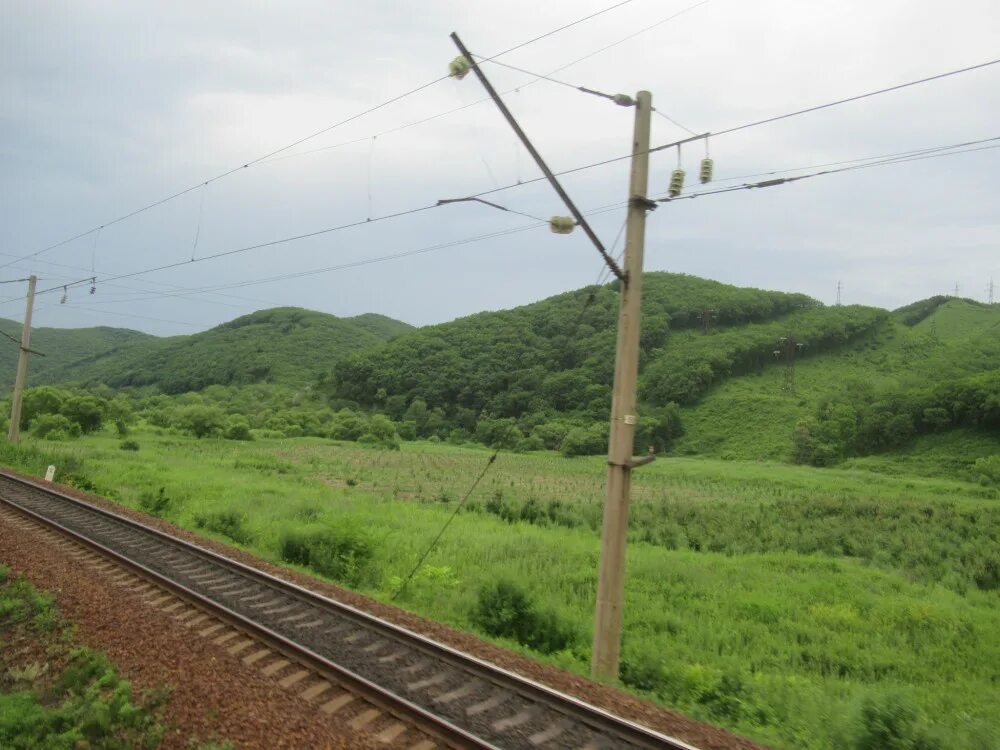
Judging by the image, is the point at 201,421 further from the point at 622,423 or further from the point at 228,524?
the point at 622,423

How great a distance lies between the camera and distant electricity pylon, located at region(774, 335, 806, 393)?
9144 centimetres

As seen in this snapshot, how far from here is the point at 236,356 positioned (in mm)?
140875

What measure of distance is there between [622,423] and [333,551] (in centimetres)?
903

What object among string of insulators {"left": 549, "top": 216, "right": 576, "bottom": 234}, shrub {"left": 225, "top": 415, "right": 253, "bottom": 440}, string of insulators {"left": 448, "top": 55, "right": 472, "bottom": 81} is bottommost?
shrub {"left": 225, "top": 415, "right": 253, "bottom": 440}

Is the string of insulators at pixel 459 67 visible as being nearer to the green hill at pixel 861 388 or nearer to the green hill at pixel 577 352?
the green hill at pixel 577 352

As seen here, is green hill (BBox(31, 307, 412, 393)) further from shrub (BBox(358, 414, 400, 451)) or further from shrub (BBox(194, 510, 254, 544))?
shrub (BBox(194, 510, 254, 544))

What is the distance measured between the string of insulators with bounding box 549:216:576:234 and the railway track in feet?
16.7

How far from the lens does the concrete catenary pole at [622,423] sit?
8680mm

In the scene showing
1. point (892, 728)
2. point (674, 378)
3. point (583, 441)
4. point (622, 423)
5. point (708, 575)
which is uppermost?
point (674, 378)

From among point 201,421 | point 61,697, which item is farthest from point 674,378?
point 61,697

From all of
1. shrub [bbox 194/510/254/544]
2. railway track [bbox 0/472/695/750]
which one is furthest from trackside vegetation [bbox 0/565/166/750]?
shrub [bbox 194/510/254/544]

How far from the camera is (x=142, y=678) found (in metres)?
7.45

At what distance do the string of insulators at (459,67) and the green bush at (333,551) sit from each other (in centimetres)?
1017

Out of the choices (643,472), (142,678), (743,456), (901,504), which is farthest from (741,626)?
(743,456)
